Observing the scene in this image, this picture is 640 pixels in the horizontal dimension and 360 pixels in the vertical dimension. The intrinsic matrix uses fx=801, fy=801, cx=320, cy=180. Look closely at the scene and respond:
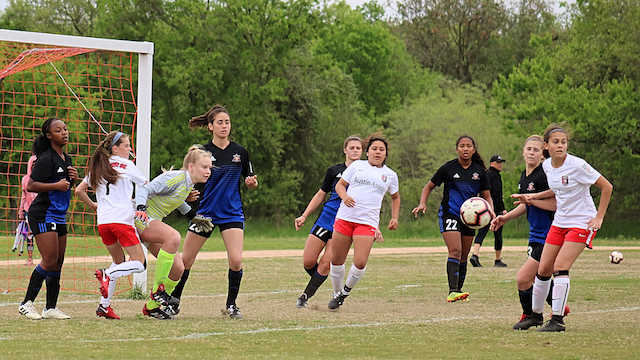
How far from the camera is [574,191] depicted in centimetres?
723

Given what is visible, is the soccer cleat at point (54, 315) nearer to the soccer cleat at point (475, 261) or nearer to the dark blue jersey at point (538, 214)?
the dark blue jersey at point (538, 214)

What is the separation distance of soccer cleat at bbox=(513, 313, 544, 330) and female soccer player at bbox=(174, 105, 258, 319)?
274cm

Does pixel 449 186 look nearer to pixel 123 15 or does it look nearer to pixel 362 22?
pixel 123 15

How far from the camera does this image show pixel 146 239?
312 inches

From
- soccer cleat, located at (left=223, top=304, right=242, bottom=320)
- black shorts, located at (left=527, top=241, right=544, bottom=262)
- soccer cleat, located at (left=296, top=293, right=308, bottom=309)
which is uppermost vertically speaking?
black shorts, located at (left=527, top=241, right=544, bottom=262)

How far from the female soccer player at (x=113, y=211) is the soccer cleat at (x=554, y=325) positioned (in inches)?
150

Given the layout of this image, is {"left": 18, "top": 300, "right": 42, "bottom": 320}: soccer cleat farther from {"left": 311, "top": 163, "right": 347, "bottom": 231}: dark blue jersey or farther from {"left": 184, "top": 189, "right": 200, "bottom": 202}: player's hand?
{"left": 311, "top": 163, "right": 347, "bottom": 231}: dark blue jersey

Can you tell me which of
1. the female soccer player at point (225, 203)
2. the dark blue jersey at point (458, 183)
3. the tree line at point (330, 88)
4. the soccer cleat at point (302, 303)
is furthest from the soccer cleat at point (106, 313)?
the tree line at point (330, 88)

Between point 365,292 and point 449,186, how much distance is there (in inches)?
80.7

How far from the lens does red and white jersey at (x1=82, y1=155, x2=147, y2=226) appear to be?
772 cm

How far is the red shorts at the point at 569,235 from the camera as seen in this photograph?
713cm

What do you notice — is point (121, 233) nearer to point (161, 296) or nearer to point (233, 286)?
point (161, 296)

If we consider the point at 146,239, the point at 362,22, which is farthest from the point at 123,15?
the point at 146,239

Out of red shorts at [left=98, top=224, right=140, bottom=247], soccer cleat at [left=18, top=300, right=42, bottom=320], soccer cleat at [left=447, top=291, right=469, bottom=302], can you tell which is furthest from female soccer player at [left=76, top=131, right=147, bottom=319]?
soccer cleat at [left=447, top=291, right=469, bottom=302]
